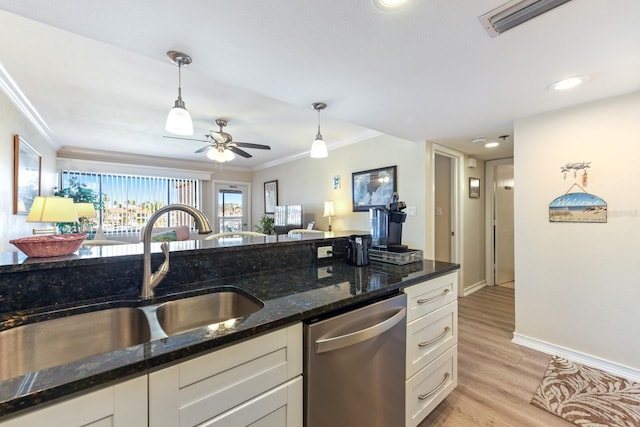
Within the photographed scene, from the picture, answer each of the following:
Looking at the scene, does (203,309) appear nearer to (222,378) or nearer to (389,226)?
(222,378)

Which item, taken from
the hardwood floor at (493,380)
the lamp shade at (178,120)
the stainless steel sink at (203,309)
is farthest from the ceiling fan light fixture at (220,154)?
the hardwood floor at (493,380)

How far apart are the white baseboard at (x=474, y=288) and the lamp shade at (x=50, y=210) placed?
4752mm

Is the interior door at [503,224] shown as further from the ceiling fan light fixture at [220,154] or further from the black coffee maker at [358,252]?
the ceiling fan light fixture at [220,154]

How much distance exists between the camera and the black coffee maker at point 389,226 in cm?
190

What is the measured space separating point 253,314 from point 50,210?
7.92ft

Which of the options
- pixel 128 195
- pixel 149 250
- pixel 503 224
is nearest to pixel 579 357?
pixel 503 224

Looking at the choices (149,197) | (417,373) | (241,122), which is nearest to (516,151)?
(417,373)

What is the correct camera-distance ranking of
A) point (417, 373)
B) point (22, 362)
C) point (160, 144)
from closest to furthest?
point (22, 362) → point (417, 373) → point (160, 144)

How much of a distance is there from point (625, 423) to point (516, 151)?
211 centimetres

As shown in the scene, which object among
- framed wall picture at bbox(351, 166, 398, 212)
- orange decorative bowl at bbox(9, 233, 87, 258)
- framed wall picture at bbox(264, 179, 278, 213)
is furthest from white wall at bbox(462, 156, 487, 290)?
orange decorative bowl at bbox(9, 233, 87, 258)

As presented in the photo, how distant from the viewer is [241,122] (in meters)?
3.45

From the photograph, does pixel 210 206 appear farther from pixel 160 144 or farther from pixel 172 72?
pixel 172 72

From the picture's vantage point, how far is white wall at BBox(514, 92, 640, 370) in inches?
79.1

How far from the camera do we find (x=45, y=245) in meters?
1.06
